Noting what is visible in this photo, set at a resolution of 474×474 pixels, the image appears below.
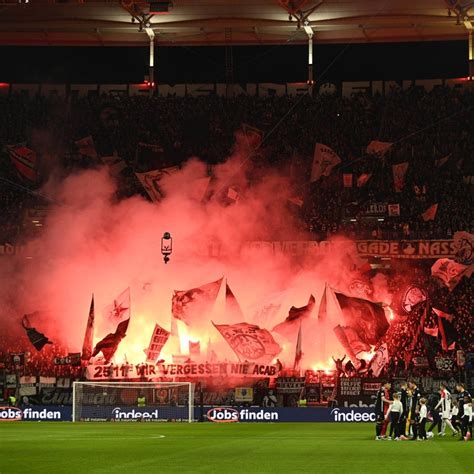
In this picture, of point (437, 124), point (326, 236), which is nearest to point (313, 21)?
point (437, 124)

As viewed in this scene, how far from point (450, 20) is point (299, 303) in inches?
623

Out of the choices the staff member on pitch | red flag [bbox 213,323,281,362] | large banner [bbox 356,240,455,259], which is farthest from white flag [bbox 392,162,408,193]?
the staff member on pitch

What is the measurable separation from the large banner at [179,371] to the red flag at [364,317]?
4.26 metres

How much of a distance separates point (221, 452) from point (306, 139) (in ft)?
99.6

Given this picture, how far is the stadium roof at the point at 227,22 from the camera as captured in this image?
43.8m

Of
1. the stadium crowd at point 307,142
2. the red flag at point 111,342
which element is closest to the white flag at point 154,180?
the stadium crowd at point 307,142

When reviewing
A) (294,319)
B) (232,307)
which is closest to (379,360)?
(294,319)

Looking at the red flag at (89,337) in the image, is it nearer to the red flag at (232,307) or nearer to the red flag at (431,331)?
the red flag at (232,307)

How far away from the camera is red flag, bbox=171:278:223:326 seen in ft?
139

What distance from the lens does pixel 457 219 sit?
4306 cm

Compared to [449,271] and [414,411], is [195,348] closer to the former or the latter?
[449,271]

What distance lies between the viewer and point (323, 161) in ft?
152

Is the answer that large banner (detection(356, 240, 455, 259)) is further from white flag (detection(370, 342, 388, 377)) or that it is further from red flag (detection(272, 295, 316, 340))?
white flag (detection(370, 342, 388, 377))

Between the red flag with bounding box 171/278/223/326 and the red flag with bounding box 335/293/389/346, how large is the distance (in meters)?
5.60
